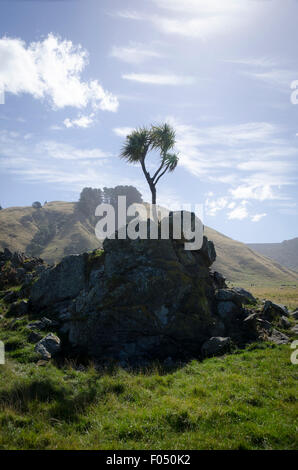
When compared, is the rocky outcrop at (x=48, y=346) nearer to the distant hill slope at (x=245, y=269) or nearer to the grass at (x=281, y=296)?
the grass at (x=281, y=296)

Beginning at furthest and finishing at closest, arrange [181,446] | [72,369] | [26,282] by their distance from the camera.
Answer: [26,282] < [72,369] < [181,446]

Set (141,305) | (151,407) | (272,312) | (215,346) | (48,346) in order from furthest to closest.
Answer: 1. (272,312)
2. (141,305)
3. (215,346)
4. (48,346)
5. (151,407)

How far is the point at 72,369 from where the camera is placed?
1202 cm

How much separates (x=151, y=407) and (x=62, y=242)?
6344 inches

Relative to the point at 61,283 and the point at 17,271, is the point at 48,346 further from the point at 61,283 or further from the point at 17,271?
the point at 17,271

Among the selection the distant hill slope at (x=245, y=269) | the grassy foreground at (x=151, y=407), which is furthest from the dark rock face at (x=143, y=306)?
the distant hill slope at (x=245, y=269)

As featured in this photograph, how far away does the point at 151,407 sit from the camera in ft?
29.6

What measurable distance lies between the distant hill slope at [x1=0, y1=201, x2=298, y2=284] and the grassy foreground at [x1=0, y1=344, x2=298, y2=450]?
131 metres

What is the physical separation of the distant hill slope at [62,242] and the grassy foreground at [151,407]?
131171mm

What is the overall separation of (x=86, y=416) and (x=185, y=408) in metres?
3.30

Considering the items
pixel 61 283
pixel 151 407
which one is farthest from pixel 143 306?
pixel 61 283
